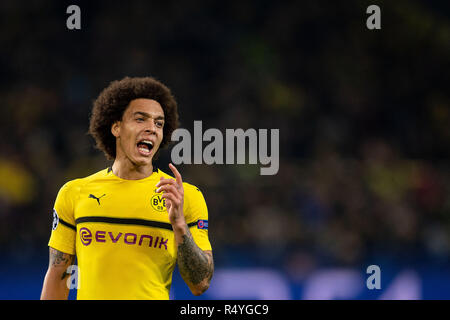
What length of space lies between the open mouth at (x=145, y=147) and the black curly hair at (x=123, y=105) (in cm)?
21

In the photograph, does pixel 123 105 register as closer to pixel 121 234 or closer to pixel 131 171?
pixel 131 171

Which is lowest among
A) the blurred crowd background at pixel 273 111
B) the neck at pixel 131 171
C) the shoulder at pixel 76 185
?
the shoulder at pixel 76 185

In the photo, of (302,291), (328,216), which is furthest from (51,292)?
(328,216)

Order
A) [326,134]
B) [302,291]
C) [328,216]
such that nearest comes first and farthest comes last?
[302,291], [328,216], [326,134]

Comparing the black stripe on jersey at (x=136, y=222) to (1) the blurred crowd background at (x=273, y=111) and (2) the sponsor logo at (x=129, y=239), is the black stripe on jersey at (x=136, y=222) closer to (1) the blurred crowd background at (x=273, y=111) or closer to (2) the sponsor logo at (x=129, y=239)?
(2) the sponsor logo at (x=129, y=239)

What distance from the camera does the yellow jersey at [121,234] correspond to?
3350 millimetres

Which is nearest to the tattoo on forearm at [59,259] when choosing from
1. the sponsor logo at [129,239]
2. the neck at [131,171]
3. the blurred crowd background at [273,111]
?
the sponsor logo at [129,239]

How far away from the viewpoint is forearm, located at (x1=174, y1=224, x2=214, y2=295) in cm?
321

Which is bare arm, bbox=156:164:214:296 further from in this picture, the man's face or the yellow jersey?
the man's face

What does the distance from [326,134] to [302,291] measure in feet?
11.4

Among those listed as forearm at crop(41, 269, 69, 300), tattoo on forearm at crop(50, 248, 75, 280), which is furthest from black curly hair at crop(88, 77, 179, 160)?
forearm at crop(41, 269, 69, 300)
